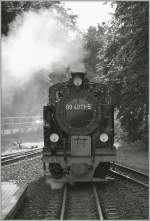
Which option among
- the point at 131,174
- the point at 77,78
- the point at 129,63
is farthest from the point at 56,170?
the point at 129,63

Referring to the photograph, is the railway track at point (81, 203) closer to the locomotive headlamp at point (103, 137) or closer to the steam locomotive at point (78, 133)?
the steam locomotive at point (78, 133)

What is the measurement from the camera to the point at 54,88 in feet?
38.1

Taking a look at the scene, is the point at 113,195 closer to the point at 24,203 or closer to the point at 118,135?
the point at 24,203

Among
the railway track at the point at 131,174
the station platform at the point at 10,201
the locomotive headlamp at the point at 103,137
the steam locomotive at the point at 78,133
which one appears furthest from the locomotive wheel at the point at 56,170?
the railway track at the point at 131,174

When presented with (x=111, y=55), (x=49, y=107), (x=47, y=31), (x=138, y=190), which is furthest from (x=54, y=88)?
(x=111, y=55)

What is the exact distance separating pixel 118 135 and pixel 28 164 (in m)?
11.9

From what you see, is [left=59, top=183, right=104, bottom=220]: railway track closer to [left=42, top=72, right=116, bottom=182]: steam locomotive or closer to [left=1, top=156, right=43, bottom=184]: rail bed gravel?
[left=42, top=72, right=116, bottom=182]: steam locomotive

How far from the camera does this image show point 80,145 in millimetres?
10977

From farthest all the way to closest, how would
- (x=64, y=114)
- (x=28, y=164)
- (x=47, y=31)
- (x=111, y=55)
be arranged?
(x=111, y=55) < (x=47, y=31) < (x=28, y=164) < (x=64, y=114)

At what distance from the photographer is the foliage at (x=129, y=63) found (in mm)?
15328

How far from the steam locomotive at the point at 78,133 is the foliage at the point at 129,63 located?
4701 mm

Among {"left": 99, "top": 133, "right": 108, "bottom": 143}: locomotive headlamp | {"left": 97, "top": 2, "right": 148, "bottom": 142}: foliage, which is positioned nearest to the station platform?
{"left": 99, "top": 133, "right": 108, "bottom": 143}: locomotive headlamp

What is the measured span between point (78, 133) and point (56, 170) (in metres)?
1.27

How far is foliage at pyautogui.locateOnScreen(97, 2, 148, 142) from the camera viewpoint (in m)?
15.3
